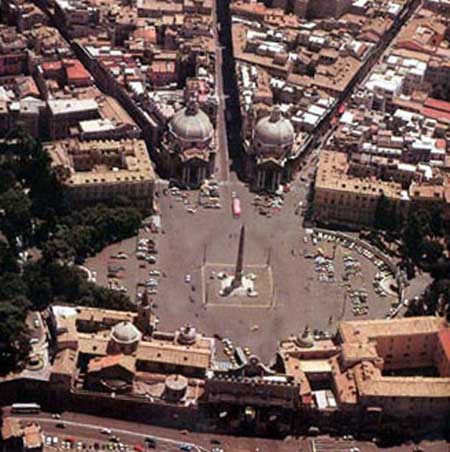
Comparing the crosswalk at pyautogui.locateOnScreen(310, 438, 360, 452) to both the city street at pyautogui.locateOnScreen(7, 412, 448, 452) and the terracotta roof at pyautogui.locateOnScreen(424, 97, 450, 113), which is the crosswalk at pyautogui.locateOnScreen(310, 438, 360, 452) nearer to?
the city street at pyautogui.locateOnScreen(7, 412, 448, 452)

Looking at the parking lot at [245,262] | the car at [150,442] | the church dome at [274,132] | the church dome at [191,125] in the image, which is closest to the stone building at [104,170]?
the parking lot at [245,262]

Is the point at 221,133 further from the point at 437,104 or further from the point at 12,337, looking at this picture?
the point at 12,337

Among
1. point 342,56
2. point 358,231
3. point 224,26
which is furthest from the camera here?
point 224,26

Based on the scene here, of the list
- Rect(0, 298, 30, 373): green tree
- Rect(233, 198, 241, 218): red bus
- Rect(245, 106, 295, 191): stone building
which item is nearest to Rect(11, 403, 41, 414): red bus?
Rect(0, 298, 30, 373): green tree

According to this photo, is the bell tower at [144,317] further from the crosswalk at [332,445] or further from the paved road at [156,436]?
the crosswalk at [332,445]

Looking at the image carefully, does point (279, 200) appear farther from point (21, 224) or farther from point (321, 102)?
point (21, 224)

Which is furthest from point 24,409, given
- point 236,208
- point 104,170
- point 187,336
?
point 236,208

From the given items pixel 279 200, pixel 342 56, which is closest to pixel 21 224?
pixel 279 200
